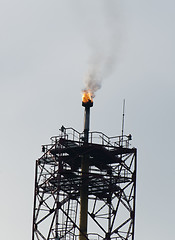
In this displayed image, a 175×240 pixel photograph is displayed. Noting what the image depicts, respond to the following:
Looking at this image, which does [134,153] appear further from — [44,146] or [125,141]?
[44,146]

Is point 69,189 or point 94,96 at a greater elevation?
point 94,96

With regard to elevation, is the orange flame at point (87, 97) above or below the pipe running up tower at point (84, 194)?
above

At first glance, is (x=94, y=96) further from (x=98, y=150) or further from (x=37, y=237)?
(x=37, y=237)

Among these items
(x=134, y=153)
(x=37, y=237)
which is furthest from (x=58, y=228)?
(x=134, y=153)

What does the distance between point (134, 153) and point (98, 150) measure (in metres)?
3.55

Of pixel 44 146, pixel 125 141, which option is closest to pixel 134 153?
pixel 125 141

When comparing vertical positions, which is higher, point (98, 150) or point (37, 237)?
point (98, 150)

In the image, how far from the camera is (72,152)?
111250 mm

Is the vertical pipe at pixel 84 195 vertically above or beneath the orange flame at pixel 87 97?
beneath

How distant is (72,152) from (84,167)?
184 cm

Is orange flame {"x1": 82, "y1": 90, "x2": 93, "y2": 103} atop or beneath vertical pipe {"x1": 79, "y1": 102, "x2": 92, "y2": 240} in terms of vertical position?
atop

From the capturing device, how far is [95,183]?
366 ft

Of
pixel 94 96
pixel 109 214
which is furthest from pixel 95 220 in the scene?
pixel 94 96

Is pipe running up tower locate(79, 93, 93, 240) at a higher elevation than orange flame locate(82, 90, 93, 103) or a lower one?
lower
